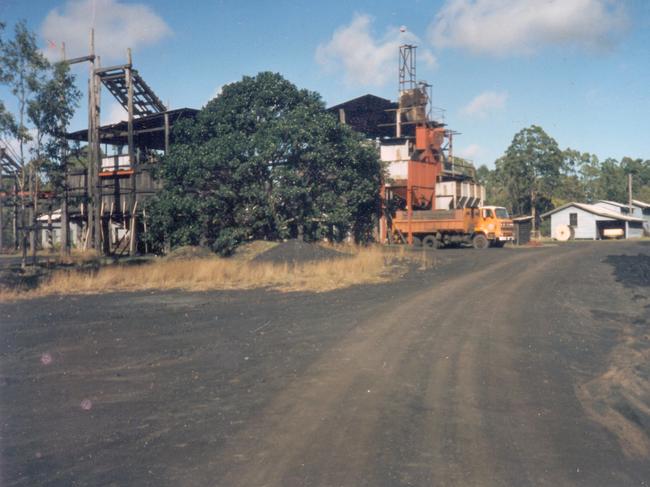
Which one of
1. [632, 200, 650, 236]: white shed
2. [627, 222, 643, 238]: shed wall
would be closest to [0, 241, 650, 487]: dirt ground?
[627, 222, 643, 238]: shed wall

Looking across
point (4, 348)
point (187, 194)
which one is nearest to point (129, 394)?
point (4, 348)

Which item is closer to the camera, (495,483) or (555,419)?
(495,483)

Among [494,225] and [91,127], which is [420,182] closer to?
[494,225]

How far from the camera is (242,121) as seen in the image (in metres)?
31.0

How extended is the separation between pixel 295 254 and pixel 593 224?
47.2 meters

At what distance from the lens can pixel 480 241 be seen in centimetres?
3697

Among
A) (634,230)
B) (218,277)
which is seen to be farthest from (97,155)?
(634,230)

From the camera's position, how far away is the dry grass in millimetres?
19219

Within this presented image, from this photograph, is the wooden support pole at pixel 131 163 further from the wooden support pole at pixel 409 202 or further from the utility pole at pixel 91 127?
the wooden support pole at pixel 409 202

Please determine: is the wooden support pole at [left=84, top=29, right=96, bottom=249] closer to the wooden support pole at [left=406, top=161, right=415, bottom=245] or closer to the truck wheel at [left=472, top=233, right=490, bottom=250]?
the wooden support pole at [left=406, top=161, right=415, bottom=245]

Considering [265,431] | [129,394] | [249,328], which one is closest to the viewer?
[265,431]

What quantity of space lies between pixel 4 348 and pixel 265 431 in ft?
23.2

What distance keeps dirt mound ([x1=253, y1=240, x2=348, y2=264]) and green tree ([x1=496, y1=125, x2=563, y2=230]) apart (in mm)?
48709

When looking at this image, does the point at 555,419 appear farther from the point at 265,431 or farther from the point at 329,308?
the point at 329,308
